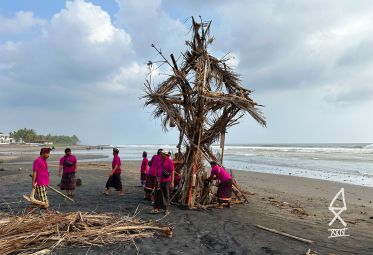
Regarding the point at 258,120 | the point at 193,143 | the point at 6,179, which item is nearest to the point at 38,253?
the point at 193,143

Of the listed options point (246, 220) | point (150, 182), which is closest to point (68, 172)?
point (150, 182)

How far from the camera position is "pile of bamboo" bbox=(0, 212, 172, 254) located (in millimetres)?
5555

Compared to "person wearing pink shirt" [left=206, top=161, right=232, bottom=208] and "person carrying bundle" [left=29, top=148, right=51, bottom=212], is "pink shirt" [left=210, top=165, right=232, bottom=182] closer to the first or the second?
"person wearing pink shirt" [left=206, top=161, right=232, bottom=208]

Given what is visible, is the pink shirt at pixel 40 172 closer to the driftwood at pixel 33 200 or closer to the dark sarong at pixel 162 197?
the driftwood at pixel 33 200

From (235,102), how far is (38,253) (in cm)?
591

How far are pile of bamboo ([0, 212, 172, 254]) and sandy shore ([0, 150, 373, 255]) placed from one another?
19 centimetres

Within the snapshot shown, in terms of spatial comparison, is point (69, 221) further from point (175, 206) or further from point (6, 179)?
point (6, 179)

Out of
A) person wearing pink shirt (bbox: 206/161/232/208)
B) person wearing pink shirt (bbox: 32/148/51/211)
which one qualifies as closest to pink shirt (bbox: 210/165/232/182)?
person wearing pink shirt (bbox: 206/161/232/208)

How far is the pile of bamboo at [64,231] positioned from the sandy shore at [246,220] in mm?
194

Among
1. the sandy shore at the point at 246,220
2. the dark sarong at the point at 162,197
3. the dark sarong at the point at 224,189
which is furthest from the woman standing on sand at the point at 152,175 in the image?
the dark sarong at the point at 224,189

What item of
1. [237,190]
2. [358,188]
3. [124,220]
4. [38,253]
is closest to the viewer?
[38,253]

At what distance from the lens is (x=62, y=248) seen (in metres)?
5.66

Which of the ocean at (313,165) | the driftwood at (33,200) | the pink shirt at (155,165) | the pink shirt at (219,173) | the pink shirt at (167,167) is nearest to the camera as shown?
the driftwood at (33,200)

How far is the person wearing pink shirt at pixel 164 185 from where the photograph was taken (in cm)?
860
